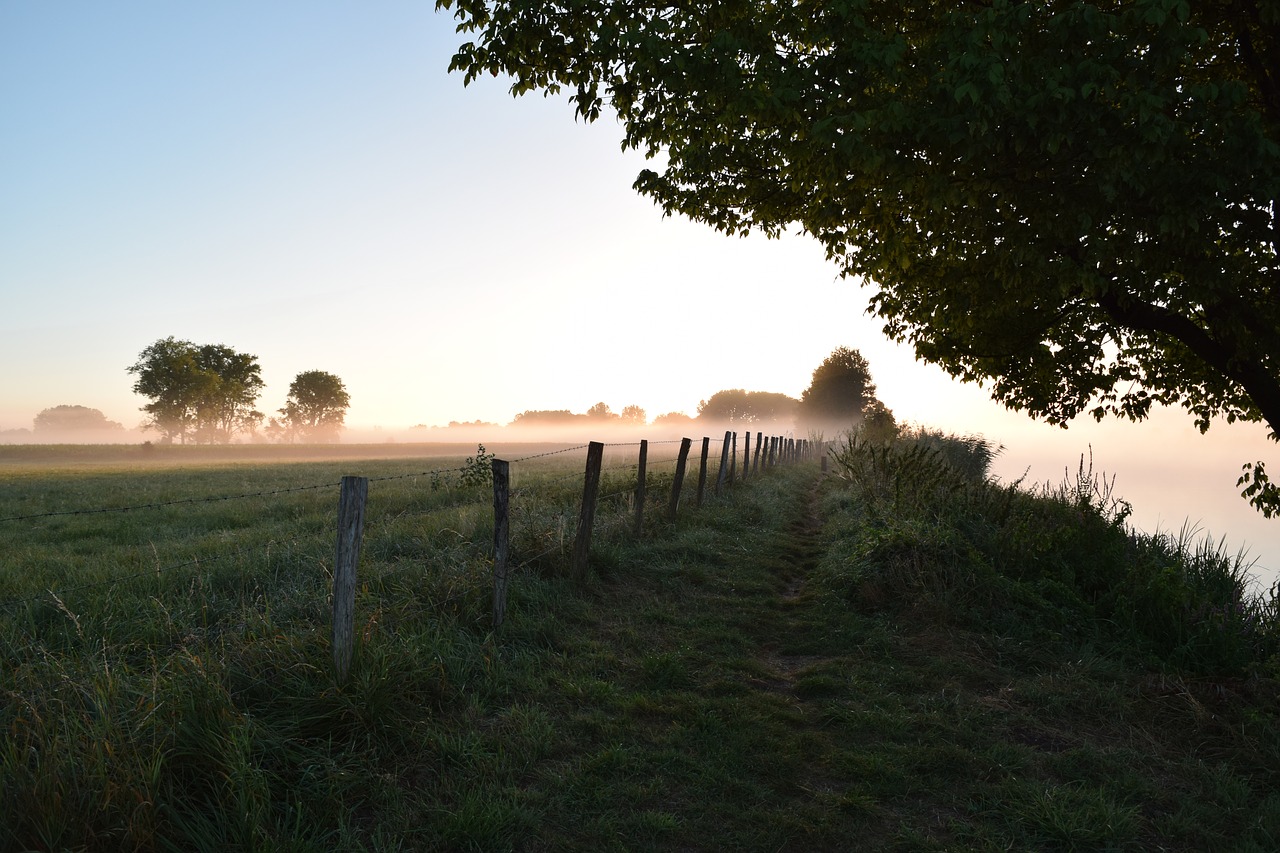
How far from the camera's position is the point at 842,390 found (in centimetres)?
7281

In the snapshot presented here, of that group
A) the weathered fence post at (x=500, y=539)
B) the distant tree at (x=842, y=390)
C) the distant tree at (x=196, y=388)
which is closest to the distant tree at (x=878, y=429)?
the weathered fence post at (x=500, y=539)

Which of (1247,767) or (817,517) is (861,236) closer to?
(1247,767)

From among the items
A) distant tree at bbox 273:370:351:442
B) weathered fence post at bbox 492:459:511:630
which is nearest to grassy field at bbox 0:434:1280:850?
weathered fence post at bbox 492:459:511:630

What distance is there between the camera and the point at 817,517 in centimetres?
1541

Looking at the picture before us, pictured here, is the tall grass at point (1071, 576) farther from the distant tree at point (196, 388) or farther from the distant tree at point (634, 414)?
the distant tree at point (634, 414)

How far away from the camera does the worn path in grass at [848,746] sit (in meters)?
3.67

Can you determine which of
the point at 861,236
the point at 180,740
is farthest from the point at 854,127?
the point at 180,740

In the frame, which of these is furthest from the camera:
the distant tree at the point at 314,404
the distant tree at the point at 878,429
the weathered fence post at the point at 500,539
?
the distant tree at the point at 314,404

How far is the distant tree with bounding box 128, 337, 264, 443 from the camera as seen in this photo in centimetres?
6950

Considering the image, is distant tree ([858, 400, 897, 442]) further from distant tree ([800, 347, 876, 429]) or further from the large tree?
distant tree ([800, 347, 876, 429])

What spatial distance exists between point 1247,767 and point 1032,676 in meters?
1.55

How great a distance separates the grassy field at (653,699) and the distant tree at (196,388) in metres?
71.7

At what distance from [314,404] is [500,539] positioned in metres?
99.6

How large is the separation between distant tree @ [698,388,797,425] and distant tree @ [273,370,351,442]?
7150 centimetres
